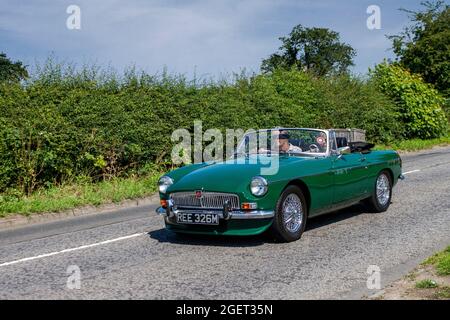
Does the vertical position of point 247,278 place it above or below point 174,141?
below

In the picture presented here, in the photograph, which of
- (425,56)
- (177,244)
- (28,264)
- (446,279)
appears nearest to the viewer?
(446,279)

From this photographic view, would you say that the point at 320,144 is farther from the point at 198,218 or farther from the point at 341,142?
the point at 198,218

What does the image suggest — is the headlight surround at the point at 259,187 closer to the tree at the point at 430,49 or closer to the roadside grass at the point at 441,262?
the roadside grass at the point at 441,262

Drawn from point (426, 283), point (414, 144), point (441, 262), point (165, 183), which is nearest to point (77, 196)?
point (165, 183)

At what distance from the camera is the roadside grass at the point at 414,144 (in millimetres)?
24156

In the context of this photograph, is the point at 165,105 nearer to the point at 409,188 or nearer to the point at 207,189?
the point at 409,188

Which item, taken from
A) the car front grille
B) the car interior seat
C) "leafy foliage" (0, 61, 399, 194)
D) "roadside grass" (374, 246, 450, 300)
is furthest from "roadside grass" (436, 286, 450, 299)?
"leafy foliage" (0, 61, 399, 194)

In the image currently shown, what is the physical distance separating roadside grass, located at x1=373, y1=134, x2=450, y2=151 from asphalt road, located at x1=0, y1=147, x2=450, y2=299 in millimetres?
14324

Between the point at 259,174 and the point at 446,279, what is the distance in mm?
2617

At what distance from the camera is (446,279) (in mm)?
5531

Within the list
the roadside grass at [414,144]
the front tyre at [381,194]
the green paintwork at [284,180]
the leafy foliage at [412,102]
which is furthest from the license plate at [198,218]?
the leafy foliage at [412,102]

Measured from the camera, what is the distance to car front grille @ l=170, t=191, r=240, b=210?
7.21m
